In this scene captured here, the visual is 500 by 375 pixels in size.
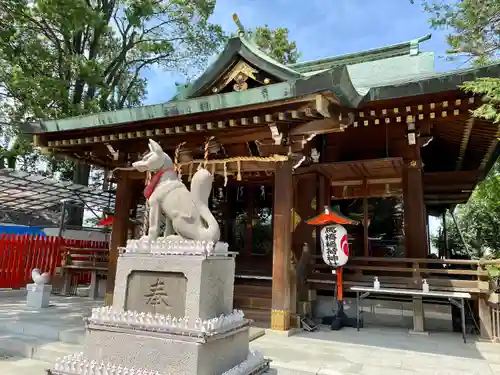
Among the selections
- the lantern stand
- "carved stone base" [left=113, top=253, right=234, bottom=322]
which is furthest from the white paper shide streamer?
"carved stone base" [left=113, top=253, right=234, bottom=322]

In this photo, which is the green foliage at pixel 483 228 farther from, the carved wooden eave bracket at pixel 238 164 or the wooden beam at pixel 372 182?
the carved wooden eave bracket at pixel 238 164

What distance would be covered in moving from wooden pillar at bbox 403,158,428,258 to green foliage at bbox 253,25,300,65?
17.6 m

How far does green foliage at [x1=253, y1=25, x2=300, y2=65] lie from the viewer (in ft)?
79.8

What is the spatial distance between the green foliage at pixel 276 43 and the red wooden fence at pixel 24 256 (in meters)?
18.0

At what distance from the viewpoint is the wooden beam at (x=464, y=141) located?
8.18 meters

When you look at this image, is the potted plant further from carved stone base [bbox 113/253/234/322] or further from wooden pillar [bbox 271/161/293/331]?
carved stone base [bbox 113/253/234/322]

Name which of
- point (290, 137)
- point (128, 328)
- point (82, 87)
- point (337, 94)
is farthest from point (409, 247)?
point (82, 87)

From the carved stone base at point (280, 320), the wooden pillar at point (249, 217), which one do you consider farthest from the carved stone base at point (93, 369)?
the wooden pillar at point (249, 217)

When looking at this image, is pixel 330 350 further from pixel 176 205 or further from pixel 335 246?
pixel 176 205

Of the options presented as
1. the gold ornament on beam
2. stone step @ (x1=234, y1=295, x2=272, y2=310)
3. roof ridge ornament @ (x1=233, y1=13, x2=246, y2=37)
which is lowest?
stone step @ (x1=234, y1=295, x2=272, y2=310)

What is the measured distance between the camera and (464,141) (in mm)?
9594

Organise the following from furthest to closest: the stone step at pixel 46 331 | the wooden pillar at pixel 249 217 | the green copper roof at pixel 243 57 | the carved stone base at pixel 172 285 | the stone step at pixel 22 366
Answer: the wooden pillar at pixel 249 217 → the green copper roof at pixel 243 57 → the stone step at pixel 46 331 → the stone step at pixel 22 366 → the carved stone base at pixel 172 285

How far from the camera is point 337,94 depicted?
609 cm

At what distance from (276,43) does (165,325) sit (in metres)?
24.0
